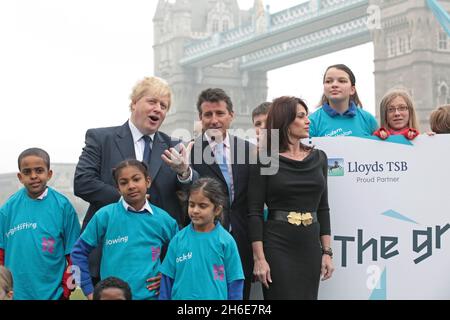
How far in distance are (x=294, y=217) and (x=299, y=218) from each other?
21 millimetres

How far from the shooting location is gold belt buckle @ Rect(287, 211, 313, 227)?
3.44 meters

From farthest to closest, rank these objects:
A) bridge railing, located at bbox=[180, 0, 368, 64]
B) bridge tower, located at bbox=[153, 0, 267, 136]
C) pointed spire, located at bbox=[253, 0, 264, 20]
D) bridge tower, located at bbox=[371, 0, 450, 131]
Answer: bridge tower, located at bbox=[153, 0, 267, 136]
pointed spire, located at bbox=[253, 0, 264, 20]
bridge railing, located at bbox=[180, 0, 368, 64]
bridge tower, located at bbox=[371, 0, 450, 131]

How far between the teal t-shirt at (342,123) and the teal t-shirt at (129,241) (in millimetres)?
1056

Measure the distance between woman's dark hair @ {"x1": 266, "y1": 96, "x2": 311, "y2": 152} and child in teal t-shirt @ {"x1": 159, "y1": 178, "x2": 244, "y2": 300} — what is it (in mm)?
387

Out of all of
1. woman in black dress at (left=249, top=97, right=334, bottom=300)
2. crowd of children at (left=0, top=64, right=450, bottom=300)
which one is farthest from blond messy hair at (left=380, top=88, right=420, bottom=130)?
crowd of children at (left=0, top=64, right=450, bottom=300)

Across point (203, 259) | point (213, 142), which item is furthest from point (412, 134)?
point (203, 259)

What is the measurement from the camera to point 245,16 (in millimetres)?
66125

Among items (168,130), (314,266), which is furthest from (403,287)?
(168,130)

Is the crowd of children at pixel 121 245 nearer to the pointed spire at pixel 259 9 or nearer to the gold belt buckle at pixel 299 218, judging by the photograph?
the gold belt buckle at pixel 299 218

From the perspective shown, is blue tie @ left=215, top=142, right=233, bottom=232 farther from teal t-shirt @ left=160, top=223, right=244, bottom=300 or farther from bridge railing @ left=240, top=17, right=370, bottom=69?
bridge railing @ left=240, top=17, right=370, bottom=69

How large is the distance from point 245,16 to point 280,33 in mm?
21920

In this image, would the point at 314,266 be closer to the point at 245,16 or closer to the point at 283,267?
the point at 283,267

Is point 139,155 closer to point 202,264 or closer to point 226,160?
point 226,160
